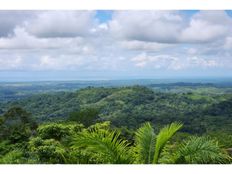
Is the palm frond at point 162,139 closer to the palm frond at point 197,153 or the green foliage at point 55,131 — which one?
the palm frond at point 197,153

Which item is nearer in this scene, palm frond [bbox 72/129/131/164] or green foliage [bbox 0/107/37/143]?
palm frond [bbox 72/129/131/164]

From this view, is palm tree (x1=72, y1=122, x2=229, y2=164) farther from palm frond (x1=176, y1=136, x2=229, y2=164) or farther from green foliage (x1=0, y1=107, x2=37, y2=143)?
green foliage (x1=0, y1=107, x2=37, y2=143)

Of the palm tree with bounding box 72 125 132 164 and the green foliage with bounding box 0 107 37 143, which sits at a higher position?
the palm tree with bounding box 72 125 132 164

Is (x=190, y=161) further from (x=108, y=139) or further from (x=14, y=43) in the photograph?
(x=14, y=43)

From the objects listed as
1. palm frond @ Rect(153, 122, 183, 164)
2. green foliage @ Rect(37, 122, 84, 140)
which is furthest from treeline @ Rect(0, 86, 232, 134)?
palm frond @ Rect(153, 122, 183, 164)

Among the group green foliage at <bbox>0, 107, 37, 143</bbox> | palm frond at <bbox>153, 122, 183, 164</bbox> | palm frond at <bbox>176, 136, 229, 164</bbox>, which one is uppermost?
palm frond at <bbox>153, 122, 183, 164</bbox>

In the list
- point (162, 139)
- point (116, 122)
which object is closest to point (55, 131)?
point (162, 139)

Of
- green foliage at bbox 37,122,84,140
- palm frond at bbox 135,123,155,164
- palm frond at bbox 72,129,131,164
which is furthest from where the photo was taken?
green foliage at bbox 37,122,84,140

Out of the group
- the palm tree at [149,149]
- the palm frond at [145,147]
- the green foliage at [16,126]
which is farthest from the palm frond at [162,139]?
the green foliage at [16,126]
